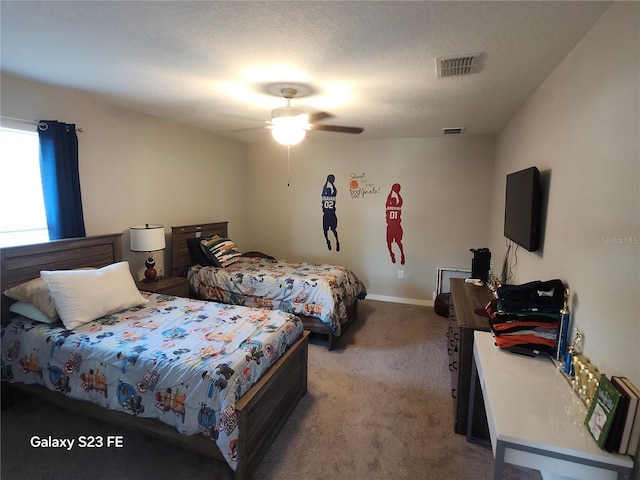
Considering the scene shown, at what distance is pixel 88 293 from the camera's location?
225 centimetres

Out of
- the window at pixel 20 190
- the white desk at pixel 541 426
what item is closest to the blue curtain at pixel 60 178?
the window at pixel 20 190

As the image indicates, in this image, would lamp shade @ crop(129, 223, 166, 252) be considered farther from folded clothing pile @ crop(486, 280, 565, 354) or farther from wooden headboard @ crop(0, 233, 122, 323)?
folded clothing pile @ crop(486, 280, 565, 354)

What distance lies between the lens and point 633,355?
112 cm

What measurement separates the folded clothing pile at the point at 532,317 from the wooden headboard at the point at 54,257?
3.18m

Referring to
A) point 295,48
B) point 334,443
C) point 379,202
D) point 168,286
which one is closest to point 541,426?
point 334,443

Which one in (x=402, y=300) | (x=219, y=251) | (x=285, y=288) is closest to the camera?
(x=285, y=288)

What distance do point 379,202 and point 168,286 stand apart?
9.67 ft

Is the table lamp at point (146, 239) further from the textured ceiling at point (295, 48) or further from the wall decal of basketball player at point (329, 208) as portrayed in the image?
the wall decal of basketball player at point (329, 208)

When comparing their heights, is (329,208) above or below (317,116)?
below

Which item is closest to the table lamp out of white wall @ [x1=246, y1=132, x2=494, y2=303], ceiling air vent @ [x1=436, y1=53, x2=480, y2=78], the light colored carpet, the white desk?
the light colored carpet

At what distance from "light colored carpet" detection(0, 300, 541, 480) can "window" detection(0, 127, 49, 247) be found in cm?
126

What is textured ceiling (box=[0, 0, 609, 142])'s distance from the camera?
1455mm

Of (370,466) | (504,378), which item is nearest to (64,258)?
(370,466)

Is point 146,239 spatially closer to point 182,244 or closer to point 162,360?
point 182,244
